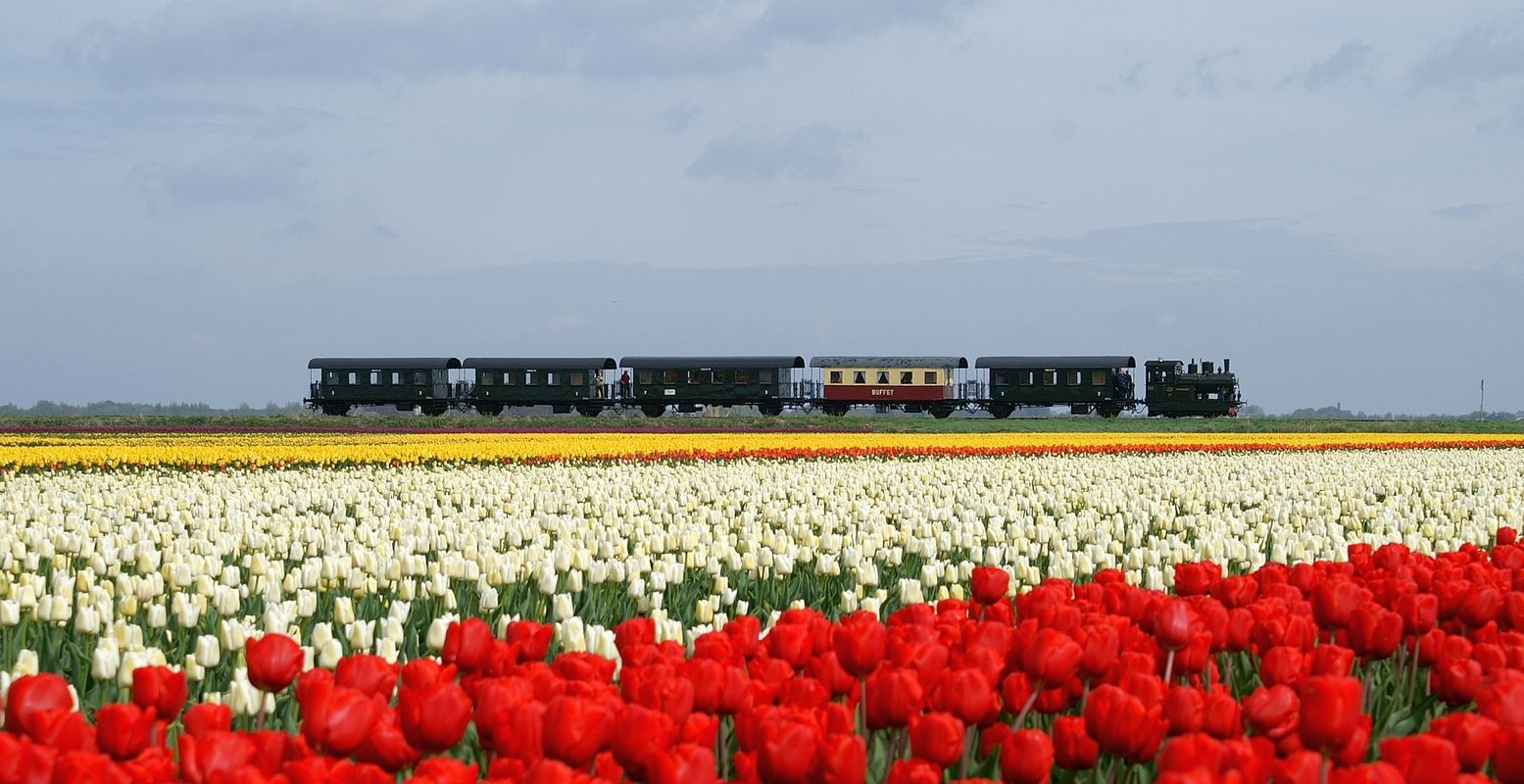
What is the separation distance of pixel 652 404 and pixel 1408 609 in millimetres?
51272

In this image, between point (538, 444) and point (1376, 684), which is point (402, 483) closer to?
point (538, 444)

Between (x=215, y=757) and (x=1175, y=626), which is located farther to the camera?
(x=1175, y=626)

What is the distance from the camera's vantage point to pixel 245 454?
19.6 metres

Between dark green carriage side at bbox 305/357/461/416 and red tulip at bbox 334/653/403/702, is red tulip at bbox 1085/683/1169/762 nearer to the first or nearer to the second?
red tulip at bbox 334/653/403/702

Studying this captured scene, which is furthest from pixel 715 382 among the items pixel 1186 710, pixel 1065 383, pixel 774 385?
pixel 1186 710

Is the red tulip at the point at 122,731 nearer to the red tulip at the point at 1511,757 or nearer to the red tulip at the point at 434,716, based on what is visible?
the red tulip at the point at 434,716

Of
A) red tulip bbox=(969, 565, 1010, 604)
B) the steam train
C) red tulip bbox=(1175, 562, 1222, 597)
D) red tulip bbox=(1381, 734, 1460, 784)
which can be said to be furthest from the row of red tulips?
the steam train

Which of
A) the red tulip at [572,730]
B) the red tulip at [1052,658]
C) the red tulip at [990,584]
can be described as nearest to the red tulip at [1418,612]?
the red tulip at [990,584]

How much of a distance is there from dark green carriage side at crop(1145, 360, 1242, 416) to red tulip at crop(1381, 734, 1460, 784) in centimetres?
5267

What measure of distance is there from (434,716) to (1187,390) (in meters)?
53.3

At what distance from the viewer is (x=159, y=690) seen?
10.5ft

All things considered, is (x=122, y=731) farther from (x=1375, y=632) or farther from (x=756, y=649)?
(x=1375, y=632)

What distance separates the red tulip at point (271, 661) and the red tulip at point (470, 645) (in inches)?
17.1

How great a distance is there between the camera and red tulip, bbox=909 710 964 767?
274 cm
